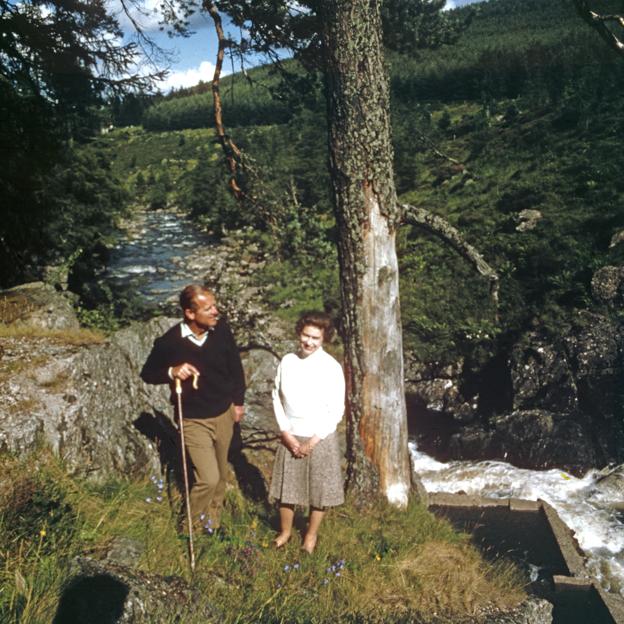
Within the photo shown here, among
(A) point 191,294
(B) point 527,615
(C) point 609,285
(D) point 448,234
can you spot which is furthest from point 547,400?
(A) point 191,294

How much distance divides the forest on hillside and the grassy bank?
4422 mm

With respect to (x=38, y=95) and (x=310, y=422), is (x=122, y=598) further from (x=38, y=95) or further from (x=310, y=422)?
(x=38, y=95)

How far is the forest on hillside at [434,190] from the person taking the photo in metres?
9.77

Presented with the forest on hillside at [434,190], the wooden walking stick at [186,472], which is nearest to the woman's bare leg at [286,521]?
the wooden walking stick at [186,472]

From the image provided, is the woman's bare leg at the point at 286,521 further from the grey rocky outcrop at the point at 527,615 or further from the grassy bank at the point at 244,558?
the grey rocky outcrop at the point at 527,615

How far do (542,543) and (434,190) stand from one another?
58.4 feet

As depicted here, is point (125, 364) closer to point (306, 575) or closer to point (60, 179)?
point (306, 575)

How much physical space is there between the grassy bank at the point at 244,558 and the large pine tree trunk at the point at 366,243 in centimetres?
71

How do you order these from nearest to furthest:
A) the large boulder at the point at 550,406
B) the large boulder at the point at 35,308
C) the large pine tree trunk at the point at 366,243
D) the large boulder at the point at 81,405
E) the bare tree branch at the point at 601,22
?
the large boulder at the point at 81,405, the large pine tree trunk at the point at 366,243, the bare tree branch at the point at 601,22, the large boulder at the point at 35,308, the large boulder at the point at 550,406

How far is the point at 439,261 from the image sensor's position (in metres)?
17.1

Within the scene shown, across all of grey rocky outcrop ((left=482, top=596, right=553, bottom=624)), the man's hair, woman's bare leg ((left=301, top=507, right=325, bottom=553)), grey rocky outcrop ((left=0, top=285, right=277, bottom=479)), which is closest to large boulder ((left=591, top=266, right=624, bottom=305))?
grey rocky outcrop ((left=482, top=596, right=553, bottom=624))

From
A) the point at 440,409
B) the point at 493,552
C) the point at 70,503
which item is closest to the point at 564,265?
the point at 440,409

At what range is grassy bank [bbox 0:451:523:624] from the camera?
3625mm

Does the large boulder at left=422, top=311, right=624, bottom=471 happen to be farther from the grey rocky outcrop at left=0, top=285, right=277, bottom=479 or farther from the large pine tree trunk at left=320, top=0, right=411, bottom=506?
the grey rocky outcrop at left=0, top=285, right=277, bottom=479
